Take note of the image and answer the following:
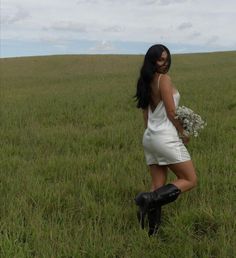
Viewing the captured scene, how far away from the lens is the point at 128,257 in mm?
4066

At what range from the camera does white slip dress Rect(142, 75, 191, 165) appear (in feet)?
14.8

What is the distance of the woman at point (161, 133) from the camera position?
14.9 ft

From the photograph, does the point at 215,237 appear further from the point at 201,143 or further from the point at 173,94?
the point at 201,143

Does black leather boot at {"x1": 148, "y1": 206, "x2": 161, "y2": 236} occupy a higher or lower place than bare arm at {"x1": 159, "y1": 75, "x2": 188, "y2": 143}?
lower

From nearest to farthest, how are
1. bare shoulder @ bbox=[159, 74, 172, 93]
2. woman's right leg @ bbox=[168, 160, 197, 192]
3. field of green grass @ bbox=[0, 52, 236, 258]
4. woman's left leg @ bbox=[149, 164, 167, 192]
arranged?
field of green grass @ bbox=[0, 52, 236, 258], bare shoulder @ bbox=[159, 74, 172, 93], woman's right leg @ bbox=[168, 160, 197, 192], woman's left leg @ bbox=[149, 164, 167, 192]

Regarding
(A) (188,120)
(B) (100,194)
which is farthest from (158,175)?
(B) (100,194)

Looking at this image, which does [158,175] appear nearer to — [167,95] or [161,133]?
[161,133]

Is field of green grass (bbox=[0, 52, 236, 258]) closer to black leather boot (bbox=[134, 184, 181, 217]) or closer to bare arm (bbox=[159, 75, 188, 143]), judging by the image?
black leather boot (bbox=[134, 184, 181, 217])

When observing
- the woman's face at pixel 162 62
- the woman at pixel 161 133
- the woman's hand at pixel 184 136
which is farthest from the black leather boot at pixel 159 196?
the woman's face at pixel 162 62

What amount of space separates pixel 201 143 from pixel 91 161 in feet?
7.33

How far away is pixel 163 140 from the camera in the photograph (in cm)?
453


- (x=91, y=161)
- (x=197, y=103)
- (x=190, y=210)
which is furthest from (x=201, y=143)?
(x=197, y=103)

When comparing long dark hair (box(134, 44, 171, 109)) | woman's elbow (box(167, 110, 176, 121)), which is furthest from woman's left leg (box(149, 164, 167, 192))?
long dark hair (box(134, 44, 171, 109))

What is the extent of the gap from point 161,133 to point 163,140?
8cm
